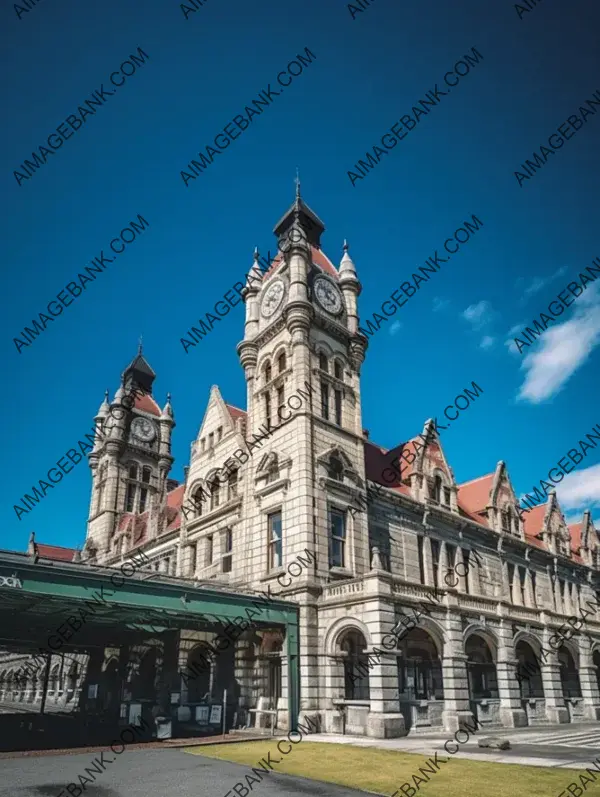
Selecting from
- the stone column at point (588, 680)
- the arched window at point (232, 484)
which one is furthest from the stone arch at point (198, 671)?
the stone column at point (588, 680)

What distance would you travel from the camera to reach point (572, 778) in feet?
41.5

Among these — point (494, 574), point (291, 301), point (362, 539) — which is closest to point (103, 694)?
point (362, 539)

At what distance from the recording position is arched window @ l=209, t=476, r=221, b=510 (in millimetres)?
35125

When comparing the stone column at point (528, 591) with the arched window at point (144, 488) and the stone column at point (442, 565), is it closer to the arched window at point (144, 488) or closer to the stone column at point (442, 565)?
the stone column at point (442, 565)

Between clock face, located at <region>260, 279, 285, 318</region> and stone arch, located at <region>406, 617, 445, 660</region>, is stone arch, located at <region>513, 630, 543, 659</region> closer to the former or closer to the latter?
stone arch, located at <region>406, 617, 445, 660</region>

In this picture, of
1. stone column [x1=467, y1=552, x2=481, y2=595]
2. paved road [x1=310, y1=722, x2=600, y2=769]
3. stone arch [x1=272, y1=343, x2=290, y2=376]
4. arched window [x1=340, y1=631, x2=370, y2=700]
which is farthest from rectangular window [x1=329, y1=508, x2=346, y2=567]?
stone column [x1=467, y1=552, x2=481, y2=595]

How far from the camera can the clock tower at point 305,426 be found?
2675 cm

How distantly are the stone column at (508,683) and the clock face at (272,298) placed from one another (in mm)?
20637

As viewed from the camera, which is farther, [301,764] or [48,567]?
[48,567]

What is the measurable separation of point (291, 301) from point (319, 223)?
38.3 ft

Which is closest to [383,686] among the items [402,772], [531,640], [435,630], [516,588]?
[435,630]

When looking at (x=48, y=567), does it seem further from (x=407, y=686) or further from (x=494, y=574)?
(x=494, y=574)

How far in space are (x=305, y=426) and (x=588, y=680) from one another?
931 inches

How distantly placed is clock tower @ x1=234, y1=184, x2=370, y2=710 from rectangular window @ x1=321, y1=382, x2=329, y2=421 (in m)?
0.06
